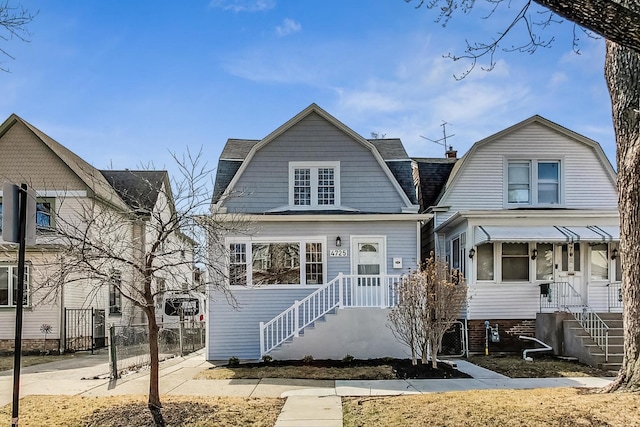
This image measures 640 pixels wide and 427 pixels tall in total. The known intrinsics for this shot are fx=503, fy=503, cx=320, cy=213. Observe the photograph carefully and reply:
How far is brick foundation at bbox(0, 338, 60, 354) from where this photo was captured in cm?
1587

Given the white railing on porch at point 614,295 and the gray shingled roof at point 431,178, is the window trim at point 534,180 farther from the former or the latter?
the white railing on porch at point 614,295

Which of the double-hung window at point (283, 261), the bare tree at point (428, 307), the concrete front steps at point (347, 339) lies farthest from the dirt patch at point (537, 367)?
the double-hung window at point (283, 261)

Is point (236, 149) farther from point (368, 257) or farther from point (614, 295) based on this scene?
point (614, 295)

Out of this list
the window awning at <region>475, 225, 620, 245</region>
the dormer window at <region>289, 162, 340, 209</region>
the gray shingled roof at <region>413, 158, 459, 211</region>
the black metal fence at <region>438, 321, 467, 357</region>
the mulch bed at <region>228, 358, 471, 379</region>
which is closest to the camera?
the mulch bed at <region>228, 358, 471, 379</region>

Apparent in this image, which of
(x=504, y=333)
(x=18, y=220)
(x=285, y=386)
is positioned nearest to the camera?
(x=18, y=220)

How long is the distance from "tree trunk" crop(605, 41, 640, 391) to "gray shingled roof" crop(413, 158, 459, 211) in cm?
939

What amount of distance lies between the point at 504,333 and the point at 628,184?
8.19 m

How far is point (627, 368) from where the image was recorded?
22.7ft

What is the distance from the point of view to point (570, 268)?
48.6ft

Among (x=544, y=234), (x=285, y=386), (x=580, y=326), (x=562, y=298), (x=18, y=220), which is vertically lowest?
(x=285, y=386)

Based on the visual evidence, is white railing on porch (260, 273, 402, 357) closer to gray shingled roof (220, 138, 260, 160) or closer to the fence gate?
gray shingled roof (220, 138, 260, 160)

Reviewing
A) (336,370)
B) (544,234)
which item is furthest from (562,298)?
(336,370)

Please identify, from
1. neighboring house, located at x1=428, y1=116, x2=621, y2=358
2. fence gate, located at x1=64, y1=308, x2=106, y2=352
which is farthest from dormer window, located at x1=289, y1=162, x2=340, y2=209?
fence gate, located at x1=64, y1=308, x2=106, y2=352

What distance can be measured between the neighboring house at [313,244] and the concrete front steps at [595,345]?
425 cm
